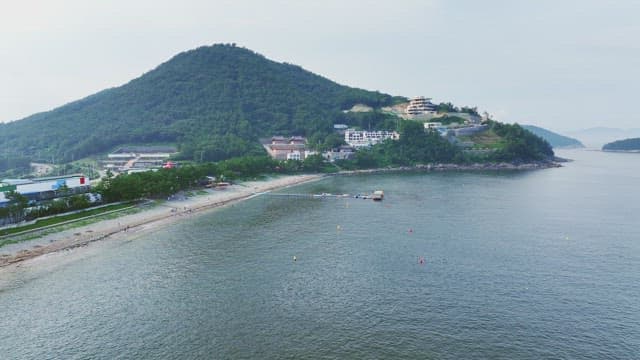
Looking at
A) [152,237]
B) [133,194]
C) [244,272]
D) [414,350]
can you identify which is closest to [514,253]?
[414,350]

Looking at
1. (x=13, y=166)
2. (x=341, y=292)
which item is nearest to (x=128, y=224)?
(x=341, y=292)

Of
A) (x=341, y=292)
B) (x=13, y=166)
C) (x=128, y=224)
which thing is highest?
(x=13, y=166)

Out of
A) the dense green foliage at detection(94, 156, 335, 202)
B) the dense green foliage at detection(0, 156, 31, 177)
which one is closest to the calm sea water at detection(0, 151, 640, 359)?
the dense green foliage at detection(94, 156, 335, 202)

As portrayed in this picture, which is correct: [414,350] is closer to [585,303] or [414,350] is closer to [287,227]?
[585,303]

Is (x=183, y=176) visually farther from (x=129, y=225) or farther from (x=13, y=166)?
(x=13, y=166)

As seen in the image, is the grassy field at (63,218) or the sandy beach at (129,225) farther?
the grassy field at (63,218)

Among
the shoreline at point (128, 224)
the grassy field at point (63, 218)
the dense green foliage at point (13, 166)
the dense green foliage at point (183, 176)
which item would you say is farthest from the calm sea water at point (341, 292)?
the dense green foliage at point (13, 166)

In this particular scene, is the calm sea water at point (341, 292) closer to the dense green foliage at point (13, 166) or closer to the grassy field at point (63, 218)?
the grassy field at point (63, 218)
